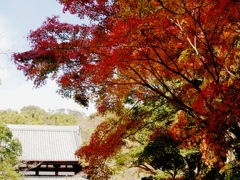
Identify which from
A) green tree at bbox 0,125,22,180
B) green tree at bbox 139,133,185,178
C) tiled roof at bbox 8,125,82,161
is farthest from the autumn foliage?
tiled roof at bbox 8,125,82,161

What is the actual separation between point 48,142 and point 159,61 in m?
18.3

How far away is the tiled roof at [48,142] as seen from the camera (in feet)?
66.6

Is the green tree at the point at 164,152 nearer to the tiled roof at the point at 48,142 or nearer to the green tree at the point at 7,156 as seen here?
the green tree at the point at 7,156

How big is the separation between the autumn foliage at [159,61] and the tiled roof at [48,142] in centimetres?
1273

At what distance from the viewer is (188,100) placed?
722 centimetres

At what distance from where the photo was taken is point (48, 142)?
22.9 m

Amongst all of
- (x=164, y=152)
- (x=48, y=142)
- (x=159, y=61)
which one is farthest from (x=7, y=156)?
(x=48, y=142)

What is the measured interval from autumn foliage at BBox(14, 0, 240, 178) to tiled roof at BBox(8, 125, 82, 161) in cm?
1273

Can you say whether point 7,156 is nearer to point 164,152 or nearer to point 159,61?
point 164,152

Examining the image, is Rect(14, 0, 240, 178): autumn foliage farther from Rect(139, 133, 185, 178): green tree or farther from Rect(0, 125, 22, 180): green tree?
Rect(0, 125, 22, 180): green tree

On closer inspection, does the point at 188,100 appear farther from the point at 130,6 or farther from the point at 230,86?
the point at 130,6

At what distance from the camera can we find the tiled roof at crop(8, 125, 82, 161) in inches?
799

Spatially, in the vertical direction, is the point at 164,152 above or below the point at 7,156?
below

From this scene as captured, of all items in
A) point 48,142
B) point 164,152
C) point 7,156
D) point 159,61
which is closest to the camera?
point 159,61
